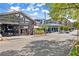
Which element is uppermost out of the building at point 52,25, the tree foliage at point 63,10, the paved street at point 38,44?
the tree foliage at point 63,10

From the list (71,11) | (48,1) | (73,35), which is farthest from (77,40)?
(48,1)

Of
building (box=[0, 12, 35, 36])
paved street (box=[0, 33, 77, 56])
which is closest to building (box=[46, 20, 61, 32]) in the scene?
paved street (box=[0, 33, 77, 56])

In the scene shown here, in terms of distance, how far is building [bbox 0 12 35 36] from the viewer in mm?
3369

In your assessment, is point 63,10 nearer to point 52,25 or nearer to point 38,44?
point 52,25

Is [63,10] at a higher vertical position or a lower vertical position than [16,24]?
higher

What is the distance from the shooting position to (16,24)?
11.1 feet

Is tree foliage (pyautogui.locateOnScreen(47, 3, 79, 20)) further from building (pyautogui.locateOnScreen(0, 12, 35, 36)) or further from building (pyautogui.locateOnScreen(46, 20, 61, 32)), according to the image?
building (pyautogui.locateOnScreen(0, 12, 35, 36))

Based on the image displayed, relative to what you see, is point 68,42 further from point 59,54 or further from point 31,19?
point 31,19

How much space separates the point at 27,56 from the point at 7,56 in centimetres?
25

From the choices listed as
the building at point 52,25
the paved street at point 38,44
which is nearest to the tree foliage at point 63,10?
the building at point 52,25

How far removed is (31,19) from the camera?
11.1 ft

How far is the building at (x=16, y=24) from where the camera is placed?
3369 millimetres

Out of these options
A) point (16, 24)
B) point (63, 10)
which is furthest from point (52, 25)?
point (16, 24)

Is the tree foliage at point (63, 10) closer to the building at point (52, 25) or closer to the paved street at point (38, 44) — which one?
the building at point (52, 25)
